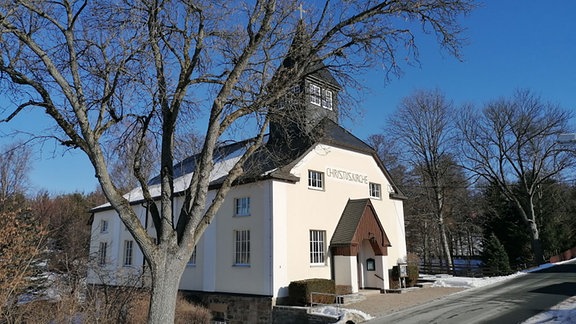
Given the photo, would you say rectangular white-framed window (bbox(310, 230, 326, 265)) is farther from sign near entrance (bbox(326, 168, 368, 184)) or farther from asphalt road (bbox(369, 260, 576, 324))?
asphalt road (bbox(369, 260, 576, 324))

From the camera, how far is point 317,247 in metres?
19.7

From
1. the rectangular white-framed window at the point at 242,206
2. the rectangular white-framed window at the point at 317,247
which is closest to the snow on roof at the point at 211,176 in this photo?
the rectangular white-framed window at the point at 242,206

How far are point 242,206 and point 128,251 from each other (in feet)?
37.0

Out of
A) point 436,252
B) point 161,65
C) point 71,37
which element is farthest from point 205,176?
point 436,252

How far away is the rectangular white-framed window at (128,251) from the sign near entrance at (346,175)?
1384 centimetres

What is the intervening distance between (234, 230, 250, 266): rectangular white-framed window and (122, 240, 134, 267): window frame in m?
10.2

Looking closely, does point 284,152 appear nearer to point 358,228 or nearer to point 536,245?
point 358,228

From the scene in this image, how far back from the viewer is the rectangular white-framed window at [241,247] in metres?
18.9

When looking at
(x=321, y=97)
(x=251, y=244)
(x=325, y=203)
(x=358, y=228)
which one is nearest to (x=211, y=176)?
(x=251, y=244)

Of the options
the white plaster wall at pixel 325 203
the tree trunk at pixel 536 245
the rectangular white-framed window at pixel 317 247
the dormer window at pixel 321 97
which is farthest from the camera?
the tree trunk at pixel 536 245

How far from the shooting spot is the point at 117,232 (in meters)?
27.5

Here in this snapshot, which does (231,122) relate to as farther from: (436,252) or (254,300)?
(436,252)

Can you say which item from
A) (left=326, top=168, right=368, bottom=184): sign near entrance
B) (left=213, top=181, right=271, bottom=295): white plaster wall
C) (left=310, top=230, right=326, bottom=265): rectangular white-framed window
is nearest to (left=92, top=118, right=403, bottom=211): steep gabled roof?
(left=213, top=181, right=271, bottom=295): white plaster wall

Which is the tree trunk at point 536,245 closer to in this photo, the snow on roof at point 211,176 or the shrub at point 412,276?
the shrub at point 412,276
